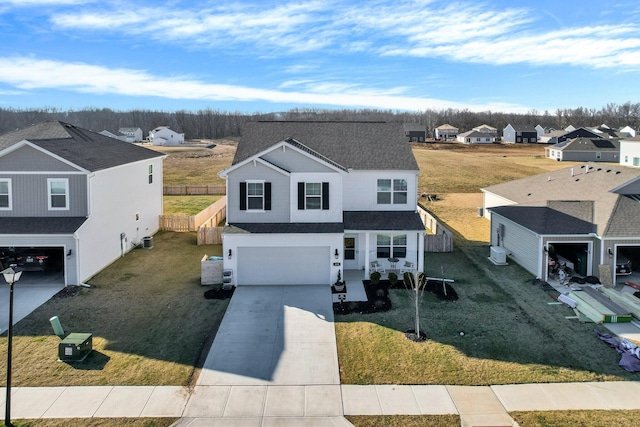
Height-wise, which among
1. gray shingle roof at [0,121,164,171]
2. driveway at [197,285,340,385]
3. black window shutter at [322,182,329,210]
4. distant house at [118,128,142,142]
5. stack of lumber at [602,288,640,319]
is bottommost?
driveway at [197,285,340,385]

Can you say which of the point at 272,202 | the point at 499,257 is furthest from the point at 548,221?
→ the point at 272,202

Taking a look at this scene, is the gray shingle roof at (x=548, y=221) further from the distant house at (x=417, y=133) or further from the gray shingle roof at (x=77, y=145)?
the distant house at (x=417, y=133)

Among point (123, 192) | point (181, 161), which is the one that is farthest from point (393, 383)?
point (181, 161)

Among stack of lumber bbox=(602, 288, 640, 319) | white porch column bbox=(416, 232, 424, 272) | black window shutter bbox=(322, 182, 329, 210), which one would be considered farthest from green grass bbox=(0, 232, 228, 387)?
stack of lumber bbox=(602, 288, 640, 319)

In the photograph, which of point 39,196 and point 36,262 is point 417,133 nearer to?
point 39,196

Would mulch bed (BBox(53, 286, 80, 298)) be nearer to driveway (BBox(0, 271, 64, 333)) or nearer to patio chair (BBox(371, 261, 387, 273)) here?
driveway (BBox(0, 271, 64, 333))
